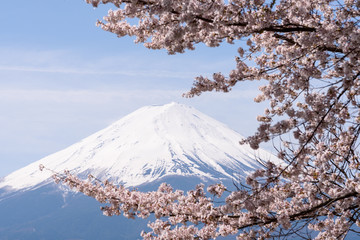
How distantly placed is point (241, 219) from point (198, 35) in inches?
105

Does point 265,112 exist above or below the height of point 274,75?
below

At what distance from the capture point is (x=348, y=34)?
4.27m

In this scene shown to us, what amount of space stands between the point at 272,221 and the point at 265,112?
1943mm

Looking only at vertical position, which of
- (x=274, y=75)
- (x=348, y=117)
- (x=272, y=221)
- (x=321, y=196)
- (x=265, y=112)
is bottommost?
(x=272, y=221)

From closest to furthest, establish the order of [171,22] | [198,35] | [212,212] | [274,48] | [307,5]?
[307,5]
[171,22]
[198,35]
[212,212]
[274,48]

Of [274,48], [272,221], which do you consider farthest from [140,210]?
[274,48]

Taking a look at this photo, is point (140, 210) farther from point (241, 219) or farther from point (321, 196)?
point (321, 196)

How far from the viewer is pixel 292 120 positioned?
4375 millimetres

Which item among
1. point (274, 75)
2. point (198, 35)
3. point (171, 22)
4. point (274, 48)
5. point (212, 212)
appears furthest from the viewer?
point (274, 75)

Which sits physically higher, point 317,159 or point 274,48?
point 274,48

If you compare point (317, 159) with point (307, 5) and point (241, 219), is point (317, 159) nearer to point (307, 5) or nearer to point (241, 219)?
point (241, 219)

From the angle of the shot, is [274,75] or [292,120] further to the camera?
→ [274,75]

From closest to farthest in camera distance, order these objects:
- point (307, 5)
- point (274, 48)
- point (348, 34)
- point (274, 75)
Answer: point (348, 34) → point (307, 5) → point (274, 48) → point (274, 75)

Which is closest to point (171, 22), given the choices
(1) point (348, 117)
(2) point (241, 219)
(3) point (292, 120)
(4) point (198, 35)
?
(4) point (198, 35)
